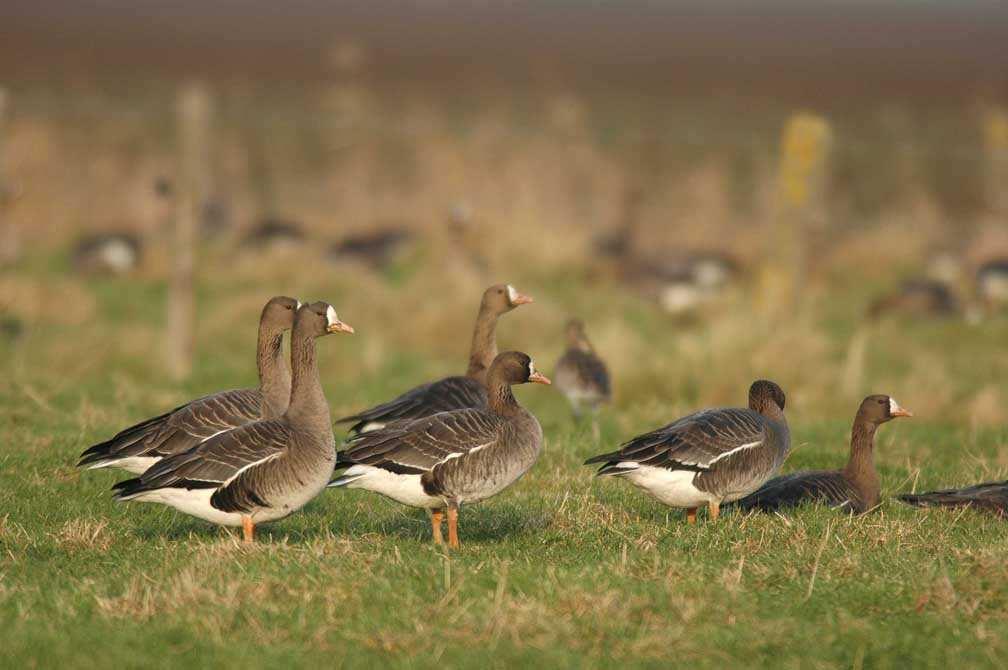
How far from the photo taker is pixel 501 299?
11.9 meters

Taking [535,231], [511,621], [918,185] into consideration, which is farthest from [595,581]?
[918,185]

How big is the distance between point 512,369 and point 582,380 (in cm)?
410

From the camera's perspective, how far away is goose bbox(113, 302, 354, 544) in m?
7.75

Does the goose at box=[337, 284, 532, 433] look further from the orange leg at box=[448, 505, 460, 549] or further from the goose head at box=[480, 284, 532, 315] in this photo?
the orange leg at box=[448, 505, 460, 549]

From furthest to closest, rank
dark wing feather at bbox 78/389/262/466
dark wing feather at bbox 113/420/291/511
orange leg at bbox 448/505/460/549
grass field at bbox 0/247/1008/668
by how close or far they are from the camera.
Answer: dark wing feather at bbox 78/389/262/466, orange leg at bbox 448/505/460/549, dark wing feather at bbox 113/420/291/511, grass field at bbox 0/247/1008/668

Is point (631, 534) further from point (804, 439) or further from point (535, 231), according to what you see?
point (535, 231)

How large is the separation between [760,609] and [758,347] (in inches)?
400

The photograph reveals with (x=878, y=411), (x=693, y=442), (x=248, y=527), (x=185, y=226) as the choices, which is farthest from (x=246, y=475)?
(x=185, y=226)

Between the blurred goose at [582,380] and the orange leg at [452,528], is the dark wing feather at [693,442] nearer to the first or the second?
the orange leg at [452,528]

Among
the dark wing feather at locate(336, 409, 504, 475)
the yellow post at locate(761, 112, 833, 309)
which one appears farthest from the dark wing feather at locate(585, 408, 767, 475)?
the yellow post at locate(761, 112, 833, 309)

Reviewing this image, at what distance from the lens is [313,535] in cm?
861

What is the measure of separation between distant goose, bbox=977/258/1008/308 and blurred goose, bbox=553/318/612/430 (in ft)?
37.0

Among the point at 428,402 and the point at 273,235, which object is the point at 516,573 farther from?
the point at 273,235

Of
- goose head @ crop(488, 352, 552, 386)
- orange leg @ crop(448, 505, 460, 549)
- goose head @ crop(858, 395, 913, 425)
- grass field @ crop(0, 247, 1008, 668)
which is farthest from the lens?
goose head @ crop(858, 395, 913, 425)
